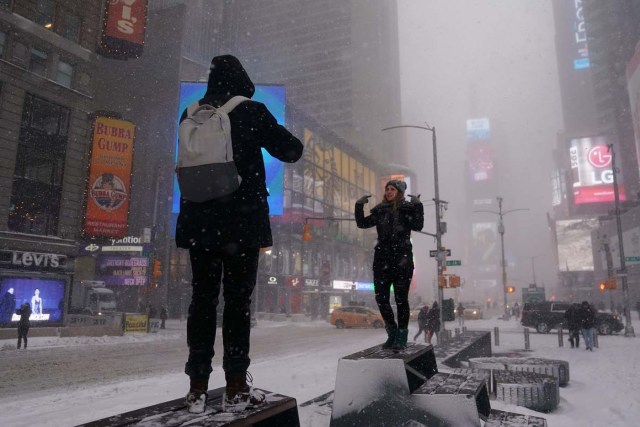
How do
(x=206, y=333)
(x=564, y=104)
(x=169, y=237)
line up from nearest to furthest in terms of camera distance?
(x=206, y=333), (x=169, y=237), (x=564, y=104)

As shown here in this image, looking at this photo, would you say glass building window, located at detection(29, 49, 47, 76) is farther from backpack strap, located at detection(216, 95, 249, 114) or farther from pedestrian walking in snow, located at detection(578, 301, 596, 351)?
pedestrian walking in snow, located at detection(578, 301, 596, 351)

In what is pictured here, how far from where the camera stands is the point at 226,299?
9.48 ft

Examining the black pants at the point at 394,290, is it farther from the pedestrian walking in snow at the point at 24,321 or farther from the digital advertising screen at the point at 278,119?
the digital advertising screen at the point at 278,119

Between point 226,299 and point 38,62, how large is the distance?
105 feet

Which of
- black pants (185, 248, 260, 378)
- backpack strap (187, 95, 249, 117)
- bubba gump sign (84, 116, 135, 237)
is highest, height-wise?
bubba gump sign (84, 116, 135, 237)

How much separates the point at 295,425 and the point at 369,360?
1322 mm

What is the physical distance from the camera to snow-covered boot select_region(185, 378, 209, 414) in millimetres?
Answer: 2496

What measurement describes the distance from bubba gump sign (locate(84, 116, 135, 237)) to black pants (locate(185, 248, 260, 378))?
1135 inches

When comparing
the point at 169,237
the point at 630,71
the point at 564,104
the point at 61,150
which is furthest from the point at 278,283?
the point at 564,104

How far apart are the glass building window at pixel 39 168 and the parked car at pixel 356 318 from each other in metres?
19.9

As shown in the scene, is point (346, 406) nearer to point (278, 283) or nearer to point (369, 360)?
point (369, 360)

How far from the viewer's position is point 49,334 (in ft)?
75.4

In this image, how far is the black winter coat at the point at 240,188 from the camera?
107 inches

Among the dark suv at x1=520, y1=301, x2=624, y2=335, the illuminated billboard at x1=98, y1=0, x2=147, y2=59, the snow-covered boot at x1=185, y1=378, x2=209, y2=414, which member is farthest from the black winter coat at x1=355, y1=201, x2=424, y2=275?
the illuminated billboard at x1=98, y1=0, x2=147, y2=59
